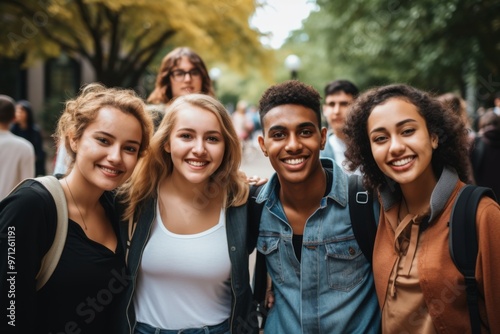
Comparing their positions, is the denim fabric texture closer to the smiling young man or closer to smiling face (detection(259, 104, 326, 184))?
the smiling young man

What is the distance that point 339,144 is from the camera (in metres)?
5.32

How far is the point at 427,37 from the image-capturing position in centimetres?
1125

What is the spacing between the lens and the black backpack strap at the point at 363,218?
9.37ft

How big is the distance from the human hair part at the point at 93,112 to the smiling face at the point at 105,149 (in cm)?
3

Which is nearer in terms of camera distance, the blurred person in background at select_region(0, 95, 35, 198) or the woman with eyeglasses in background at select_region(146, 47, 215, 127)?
the woman with eyeglasses in background at select_region(146, 47, 215, 127)

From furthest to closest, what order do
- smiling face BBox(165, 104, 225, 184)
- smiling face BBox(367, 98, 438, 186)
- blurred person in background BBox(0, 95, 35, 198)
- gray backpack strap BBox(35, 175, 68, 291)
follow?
blurred person in background BBox(0, 95, 35, 198) → smiling face BBox(165, 104, 225, 184) → smiling face BBox(367, 98, 438, 186) → gray backpack strap BBox(35, 175, 68, 291)

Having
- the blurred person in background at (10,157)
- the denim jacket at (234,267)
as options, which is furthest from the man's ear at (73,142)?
the blurred person in background at (10,157)

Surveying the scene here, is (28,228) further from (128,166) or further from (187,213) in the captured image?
(187,213)

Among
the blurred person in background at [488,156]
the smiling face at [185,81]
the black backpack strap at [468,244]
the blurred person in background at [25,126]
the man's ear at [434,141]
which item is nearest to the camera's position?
the black backpack strap at [468,244]

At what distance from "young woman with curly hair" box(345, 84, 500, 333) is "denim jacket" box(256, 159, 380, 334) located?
0.56 feet

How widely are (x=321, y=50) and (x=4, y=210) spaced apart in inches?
924

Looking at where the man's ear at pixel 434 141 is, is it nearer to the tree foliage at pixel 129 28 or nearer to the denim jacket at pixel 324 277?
the denim jacket at pixel 324 277

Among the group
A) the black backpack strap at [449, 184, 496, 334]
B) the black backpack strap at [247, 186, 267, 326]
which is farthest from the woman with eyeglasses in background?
the black backpack strap at [449, 184, 496, 334]

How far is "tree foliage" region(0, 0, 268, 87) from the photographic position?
12.5m
